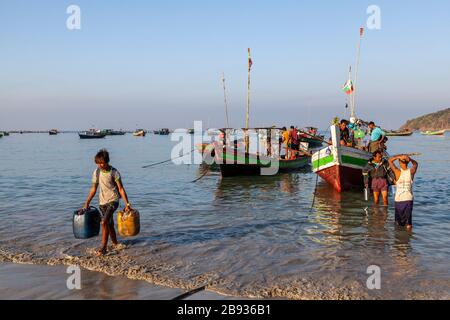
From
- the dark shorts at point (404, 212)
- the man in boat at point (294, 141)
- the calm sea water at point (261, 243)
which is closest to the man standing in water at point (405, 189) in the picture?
the dark shorts at point (404, 212)

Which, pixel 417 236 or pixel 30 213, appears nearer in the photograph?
pixel 417 236

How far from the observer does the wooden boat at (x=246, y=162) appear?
2094 centimetres

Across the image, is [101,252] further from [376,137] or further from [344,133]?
[344,133]

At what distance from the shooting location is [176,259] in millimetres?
7500

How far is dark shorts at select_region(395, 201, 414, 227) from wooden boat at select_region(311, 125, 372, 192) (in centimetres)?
616

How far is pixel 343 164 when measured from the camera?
1605 cm

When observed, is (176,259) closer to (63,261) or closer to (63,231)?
(63,261)

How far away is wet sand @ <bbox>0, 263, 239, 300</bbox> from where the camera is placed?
5.66 metres

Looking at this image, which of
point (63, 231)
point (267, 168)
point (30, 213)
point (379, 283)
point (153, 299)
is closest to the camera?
point (153, 299)

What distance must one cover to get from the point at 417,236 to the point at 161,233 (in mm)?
5908

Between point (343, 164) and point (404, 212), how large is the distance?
262 inches

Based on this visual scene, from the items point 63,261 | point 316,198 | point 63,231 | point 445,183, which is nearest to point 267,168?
point 316,198

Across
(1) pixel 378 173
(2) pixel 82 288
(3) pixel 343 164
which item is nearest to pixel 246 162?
(3) pixel 343 164

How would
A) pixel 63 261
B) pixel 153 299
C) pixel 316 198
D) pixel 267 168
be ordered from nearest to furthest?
pixel 153 299 < pixel 63 261 < pixel 316 198 < pixel 267 168
